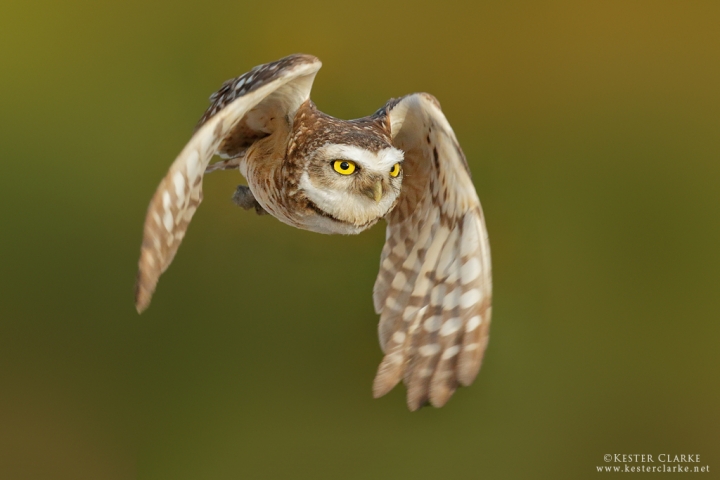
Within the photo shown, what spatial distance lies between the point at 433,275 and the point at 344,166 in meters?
0.34

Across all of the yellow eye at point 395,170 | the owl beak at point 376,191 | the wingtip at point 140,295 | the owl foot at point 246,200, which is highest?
the owl foot at point 246,200

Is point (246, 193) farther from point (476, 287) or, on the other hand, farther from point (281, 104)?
point (476, 287)

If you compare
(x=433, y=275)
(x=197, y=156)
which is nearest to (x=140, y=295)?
(x=197, y=156)

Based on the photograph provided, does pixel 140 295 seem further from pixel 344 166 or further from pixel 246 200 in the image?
pixel 246 200

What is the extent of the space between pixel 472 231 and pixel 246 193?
24.8 inches

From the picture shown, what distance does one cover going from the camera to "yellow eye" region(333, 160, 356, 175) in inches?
56.4

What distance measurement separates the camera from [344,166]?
144 centimetres

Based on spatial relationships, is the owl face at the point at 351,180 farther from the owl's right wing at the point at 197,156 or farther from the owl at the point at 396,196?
the owl's right wing at the point at 197,156

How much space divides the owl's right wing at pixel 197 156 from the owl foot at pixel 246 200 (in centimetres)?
32

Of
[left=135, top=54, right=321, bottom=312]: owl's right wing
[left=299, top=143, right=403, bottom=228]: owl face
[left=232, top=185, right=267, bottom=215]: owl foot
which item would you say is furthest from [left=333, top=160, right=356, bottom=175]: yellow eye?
[left=232, top=185, right=267, bottom=215]: owl foot

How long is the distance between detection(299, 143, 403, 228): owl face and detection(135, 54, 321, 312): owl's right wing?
0.16 metres

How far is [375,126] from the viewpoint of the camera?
1.56 meters

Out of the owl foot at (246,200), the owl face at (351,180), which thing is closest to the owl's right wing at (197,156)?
the owl face at (351,180)

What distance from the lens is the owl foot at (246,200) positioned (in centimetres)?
188
